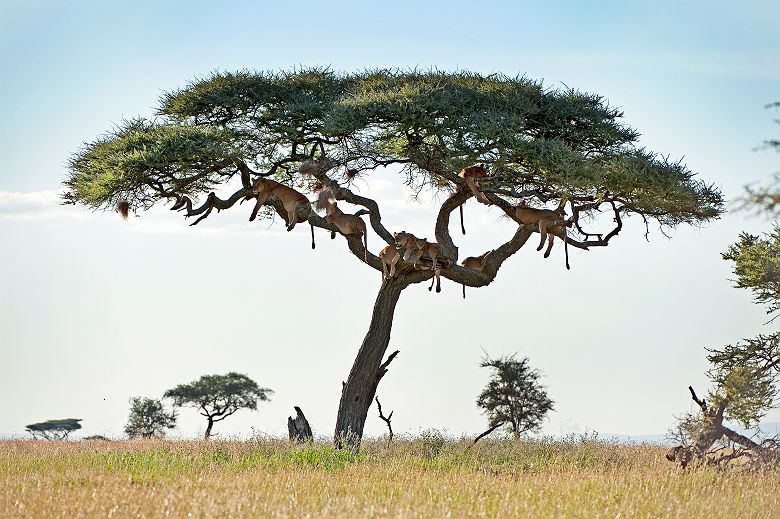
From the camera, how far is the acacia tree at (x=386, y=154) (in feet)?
56.5

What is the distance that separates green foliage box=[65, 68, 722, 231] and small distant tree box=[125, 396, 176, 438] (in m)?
16.5

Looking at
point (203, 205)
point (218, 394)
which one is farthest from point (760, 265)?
point (218, 394)

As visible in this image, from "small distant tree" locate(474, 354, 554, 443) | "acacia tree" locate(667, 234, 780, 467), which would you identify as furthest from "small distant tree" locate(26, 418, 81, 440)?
"acacia tree" locate(667, 234, 780, 467)

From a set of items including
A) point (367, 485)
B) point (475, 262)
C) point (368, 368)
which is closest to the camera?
point (367, 485)

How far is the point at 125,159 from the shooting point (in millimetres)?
17391

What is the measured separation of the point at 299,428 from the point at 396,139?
19.4 ft

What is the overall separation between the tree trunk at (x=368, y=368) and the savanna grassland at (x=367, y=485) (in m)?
1.09

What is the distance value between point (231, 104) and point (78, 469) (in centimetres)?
830

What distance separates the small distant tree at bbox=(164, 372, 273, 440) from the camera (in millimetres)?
34062

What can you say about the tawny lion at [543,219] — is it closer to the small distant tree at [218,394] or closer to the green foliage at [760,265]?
the green foliage at [760,265]

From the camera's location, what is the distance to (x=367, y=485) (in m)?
11.5

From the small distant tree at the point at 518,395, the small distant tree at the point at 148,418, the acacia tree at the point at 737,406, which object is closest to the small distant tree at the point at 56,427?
the small distant tree at the point at 148,418

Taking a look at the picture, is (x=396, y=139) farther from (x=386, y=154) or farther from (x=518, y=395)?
(x=518, y=395)

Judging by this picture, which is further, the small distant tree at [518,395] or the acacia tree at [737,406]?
the small distant tree at [518,395]
